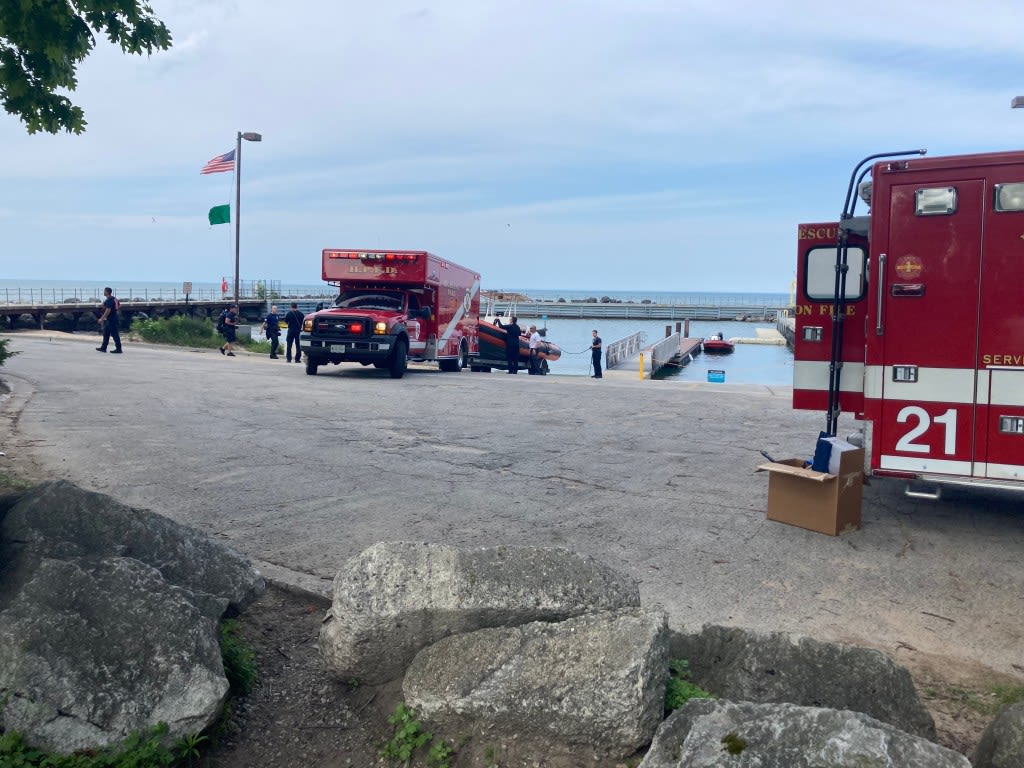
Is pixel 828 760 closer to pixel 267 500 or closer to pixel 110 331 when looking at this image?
pixel 267 500

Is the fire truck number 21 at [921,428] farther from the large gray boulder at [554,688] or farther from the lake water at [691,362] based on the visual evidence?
the lake water at [691,362]

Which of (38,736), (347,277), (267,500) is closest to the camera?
(38,736)

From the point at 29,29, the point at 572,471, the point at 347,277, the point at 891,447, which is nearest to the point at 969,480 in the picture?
the point at 891,447

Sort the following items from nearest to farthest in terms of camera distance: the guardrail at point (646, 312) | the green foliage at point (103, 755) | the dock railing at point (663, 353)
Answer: the green foliage at point (103, 755)
the dock railing at point (663, 353)
the guardrail at point (646, 312)

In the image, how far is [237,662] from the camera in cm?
416

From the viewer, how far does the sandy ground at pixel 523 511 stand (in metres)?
4.76

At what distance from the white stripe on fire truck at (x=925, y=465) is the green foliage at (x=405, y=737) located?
5196 millimetres

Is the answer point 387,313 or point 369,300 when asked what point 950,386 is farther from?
point 369,300

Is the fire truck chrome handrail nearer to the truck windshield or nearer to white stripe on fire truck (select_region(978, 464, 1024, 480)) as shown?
white stripe on fire truck (select_region(978, 464, 1024, 480))

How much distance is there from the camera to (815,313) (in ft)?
28.0

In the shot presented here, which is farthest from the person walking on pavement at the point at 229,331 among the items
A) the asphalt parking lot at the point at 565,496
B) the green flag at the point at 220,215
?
the asphalt parking lot at the point at 565,496

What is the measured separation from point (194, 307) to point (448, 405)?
139ft

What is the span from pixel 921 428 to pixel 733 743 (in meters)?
5.29

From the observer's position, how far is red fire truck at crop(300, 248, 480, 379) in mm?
20312
